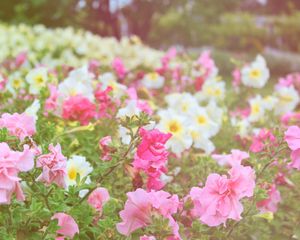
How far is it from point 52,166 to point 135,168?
13.7 inches

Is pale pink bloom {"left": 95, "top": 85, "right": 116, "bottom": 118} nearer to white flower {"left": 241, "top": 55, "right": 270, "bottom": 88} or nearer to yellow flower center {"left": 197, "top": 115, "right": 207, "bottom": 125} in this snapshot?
yellow flower center {"left": 197, "top": 115, "right": 207, "bottom": 125}

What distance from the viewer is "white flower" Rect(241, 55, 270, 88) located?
432 cm

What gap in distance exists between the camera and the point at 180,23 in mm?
16969

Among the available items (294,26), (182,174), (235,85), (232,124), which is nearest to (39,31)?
(235,85)

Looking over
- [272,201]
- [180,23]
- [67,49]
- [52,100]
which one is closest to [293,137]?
[272,201]

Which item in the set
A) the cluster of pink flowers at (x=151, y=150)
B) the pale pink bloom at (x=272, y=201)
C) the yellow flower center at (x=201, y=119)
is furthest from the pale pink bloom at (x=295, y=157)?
the yellow flower center at (x=201, y=119)

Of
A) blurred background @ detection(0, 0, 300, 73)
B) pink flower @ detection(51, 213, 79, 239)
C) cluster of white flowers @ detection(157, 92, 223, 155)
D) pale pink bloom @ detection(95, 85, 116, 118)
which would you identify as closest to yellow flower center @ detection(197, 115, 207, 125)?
cluster of white flowers @ detection(157, 92, 223, 155)

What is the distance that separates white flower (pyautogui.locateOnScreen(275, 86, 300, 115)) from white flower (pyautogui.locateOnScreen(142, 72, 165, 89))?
0.85 meters

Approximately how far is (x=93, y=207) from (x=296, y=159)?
2.02 feet

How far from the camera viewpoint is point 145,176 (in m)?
2.23

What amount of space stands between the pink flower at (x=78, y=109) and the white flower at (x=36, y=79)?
44cm

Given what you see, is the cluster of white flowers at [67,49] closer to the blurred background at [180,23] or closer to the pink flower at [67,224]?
the blurred background at [180,23]

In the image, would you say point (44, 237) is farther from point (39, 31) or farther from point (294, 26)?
point (294, 26)

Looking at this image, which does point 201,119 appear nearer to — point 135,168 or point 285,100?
point 285,100
